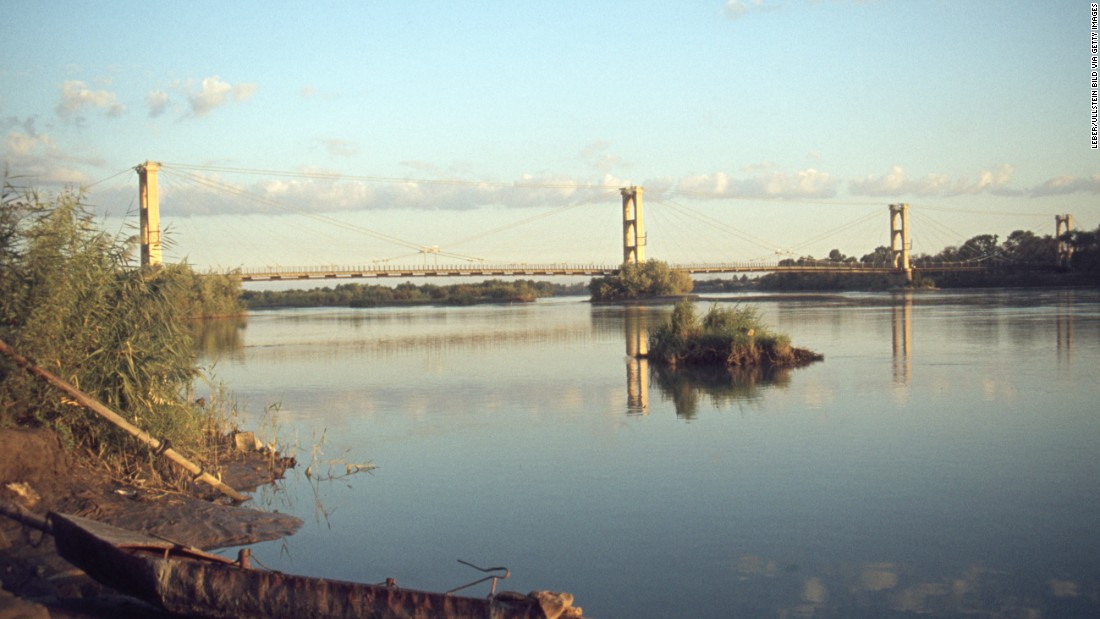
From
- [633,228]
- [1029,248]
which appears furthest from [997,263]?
[633,228]

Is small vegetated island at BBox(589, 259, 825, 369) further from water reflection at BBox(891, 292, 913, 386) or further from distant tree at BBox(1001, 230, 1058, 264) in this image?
distant tree at BBox(1001, 230, 1058, 264)

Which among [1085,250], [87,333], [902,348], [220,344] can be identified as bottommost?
[220,344]

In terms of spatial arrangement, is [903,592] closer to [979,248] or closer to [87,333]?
[87,333]

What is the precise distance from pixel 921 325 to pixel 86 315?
26.0 m

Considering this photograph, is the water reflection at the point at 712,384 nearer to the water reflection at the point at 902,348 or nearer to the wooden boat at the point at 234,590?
the water reflection at the point at 902,348

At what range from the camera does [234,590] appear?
5.29 metres

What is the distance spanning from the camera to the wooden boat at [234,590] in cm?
475

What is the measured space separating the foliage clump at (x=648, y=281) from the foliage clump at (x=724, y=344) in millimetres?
40583

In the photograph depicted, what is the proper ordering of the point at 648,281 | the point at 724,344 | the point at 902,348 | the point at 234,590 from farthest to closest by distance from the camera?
1. the point at 648,281
2. the point at 902,348
3. the point at 724,344
4. the point at 234,590

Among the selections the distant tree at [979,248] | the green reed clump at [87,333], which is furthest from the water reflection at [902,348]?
the distant tree at [979,248]

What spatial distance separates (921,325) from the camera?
97.5 feet

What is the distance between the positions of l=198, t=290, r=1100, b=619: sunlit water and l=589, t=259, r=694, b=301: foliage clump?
4361 centimetres

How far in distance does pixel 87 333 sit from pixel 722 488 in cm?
574

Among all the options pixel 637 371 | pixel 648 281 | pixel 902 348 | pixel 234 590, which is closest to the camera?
pixel 234 590
